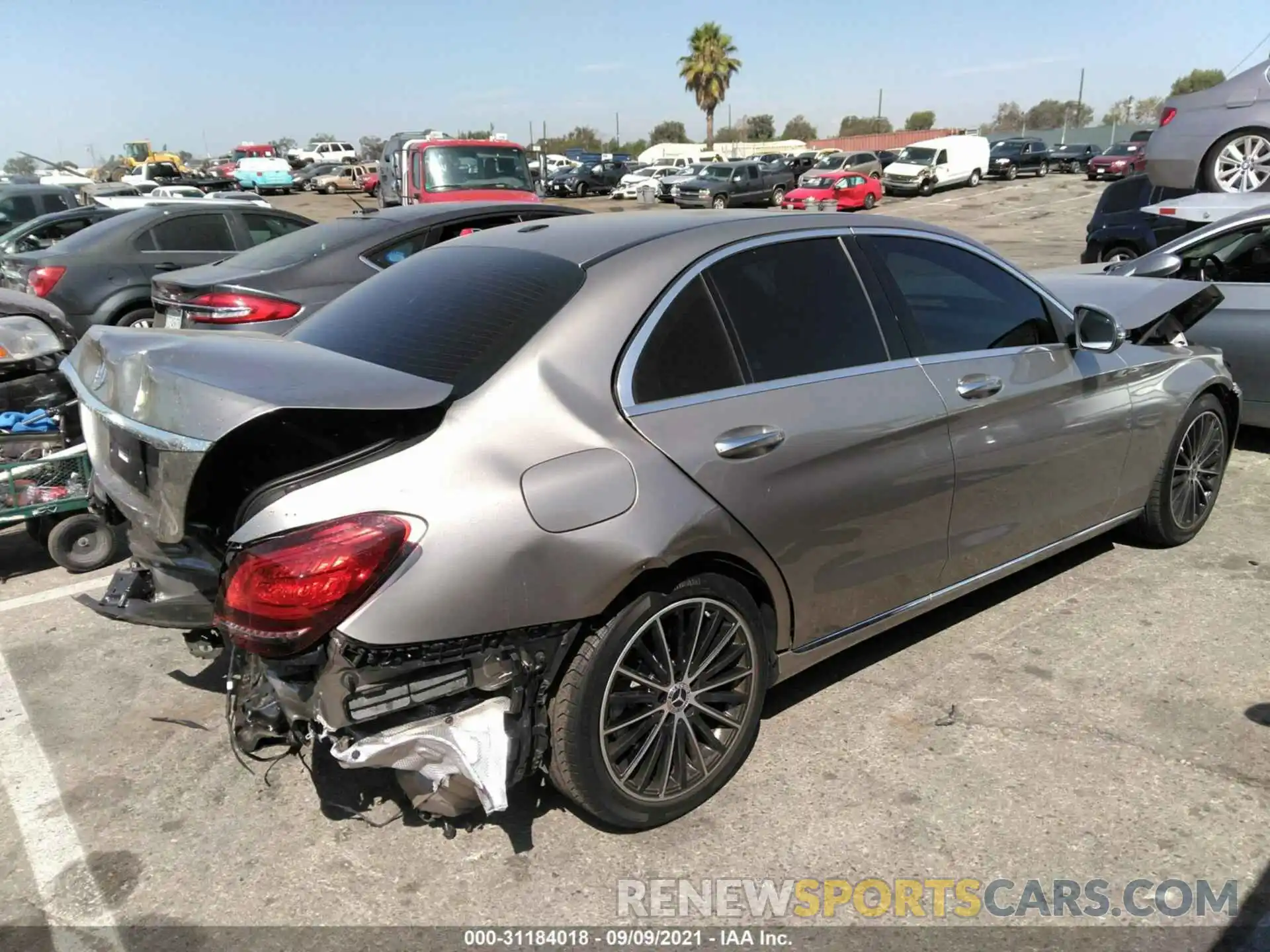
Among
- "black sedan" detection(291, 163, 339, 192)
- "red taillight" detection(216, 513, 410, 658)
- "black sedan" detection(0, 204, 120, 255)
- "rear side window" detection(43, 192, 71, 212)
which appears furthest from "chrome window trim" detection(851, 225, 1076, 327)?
"black sedan" detection(291, 163, 339, 192)

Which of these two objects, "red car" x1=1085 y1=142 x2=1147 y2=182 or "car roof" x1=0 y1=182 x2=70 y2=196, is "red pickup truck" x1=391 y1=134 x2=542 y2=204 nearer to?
"car roof" x1=0 y1=182 x2=70 y2=196

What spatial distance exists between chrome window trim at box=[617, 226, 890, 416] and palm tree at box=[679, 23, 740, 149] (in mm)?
70681

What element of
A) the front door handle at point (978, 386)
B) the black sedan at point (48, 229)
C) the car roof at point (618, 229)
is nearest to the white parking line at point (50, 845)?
the car roof at point (618, 229)

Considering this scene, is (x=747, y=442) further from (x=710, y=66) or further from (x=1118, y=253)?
(x=710, y=66)

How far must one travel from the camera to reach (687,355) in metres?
2.85

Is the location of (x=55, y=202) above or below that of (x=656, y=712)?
above

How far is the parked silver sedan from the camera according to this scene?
32.1 ft

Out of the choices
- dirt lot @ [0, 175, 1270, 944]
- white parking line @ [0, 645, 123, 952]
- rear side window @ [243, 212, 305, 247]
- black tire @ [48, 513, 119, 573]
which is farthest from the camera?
rear side window @ [243, 212, 305, 247]

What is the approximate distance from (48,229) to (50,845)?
12381mm

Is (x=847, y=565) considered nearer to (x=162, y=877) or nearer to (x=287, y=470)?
(x=287, y=470)

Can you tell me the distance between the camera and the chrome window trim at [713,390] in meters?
2.71

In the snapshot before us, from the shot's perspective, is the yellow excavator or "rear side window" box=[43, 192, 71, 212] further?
the yellow excavator

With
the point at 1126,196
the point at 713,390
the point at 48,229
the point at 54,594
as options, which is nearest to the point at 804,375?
the point at 713,390

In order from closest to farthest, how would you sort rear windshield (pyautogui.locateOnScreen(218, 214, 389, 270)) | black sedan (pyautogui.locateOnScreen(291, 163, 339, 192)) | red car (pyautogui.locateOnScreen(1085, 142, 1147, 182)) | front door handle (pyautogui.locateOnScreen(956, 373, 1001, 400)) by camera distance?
front door handle (pyautogui.locateOnScreen(956, 373, 1001, 400))
rear windshield (pyautogui.locateOnScreen(218, 214, 389, 270))
red car (pyautogui.locateOnScreen(1085, 142, 1147, 182))
black sedan (pyautogui.locateOnScreen(291, 163, 339, 192))
